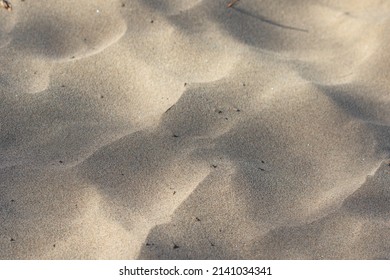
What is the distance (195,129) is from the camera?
70.2 inches

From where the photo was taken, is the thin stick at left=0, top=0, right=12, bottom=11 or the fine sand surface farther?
the thin stick at left=0, top=0, right=12, bottom=11

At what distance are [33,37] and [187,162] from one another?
0.82 m

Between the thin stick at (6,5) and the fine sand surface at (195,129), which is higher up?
the thin stick at (6,5)

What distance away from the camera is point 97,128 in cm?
178

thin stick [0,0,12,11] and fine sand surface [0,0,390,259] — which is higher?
thin stick [0,0,12,11]

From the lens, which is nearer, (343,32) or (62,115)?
(62,115)

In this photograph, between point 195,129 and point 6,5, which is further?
point 6,5

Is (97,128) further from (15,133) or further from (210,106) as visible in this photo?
(210,106)

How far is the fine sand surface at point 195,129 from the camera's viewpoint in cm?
157

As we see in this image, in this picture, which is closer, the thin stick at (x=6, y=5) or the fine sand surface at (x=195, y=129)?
the fine sand surface at (x=195, y=129)

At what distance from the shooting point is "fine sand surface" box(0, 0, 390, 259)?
1.57m

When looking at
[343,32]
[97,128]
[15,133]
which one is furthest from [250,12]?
[15,133]

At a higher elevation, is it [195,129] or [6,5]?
[6,5]

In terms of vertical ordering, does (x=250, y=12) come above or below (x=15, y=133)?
above
